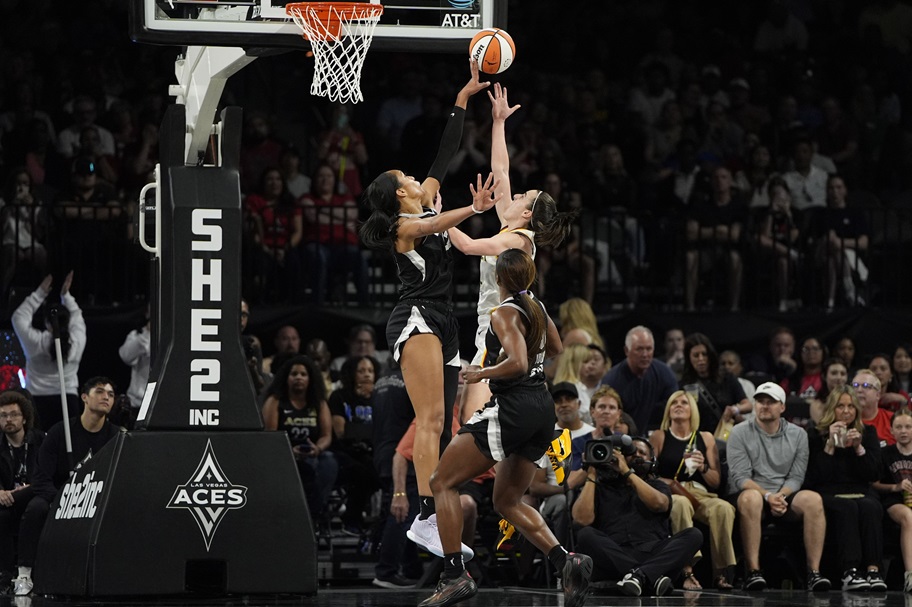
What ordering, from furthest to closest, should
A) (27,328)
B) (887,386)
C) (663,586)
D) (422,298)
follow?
(887,386) → (27,328) → (663,586) → (422,298)

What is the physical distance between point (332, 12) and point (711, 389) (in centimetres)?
Answer: 620

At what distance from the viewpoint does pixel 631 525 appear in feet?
40.3

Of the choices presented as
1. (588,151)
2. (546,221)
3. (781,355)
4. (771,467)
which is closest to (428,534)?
(546,221)

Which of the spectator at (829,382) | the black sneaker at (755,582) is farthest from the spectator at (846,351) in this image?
the black sneaker at (755,582)

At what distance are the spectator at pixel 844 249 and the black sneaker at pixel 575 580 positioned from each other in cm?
893

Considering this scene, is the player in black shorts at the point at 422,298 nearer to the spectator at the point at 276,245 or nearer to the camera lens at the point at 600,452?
the camera lens at the point at 600,452

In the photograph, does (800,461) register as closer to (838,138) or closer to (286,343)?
(286,343)

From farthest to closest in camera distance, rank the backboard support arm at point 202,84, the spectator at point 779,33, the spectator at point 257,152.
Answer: the spectator at point 779,33, the spectator at point 257,152, the backboard support arm at point 202,84

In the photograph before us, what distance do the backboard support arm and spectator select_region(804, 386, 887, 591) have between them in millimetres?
5949

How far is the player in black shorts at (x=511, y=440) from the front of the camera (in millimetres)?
8836

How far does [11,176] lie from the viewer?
16.2m

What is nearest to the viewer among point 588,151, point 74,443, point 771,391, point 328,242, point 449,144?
point 449,144

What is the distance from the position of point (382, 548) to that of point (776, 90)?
1020 centimetres

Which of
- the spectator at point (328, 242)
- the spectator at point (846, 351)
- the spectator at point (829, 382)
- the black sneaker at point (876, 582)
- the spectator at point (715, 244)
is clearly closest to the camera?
the black sneaker at point (876, 582)
